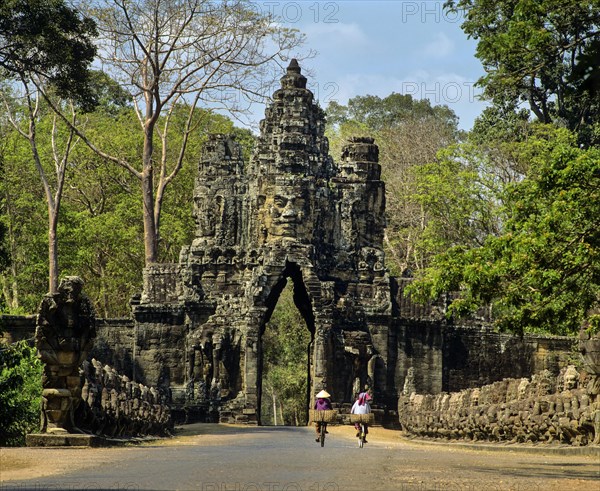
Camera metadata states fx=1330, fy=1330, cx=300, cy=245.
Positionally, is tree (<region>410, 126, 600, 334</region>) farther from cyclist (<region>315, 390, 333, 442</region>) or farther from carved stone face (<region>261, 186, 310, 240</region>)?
carved stone face (<region>261, 186, 310, 240</region>)

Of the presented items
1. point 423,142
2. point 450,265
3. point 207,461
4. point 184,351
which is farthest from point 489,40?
point 423,142

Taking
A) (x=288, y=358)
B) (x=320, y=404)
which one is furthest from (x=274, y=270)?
(x=288, y=358)

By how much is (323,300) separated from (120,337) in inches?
291

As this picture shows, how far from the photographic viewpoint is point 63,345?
2114 cm

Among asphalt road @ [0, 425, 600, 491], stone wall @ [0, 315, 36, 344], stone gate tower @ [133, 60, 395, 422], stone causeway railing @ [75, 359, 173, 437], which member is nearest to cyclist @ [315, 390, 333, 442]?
asphalt road @ [0, 425, 600, 491]

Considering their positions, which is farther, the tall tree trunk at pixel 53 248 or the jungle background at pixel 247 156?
the tall tree trunk at pixel 53 248

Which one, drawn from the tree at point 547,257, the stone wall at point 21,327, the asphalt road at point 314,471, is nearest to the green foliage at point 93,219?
the stone wall at point 21,327

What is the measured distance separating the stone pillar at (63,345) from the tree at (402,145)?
30.7m

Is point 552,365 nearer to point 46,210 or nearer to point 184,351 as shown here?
point 184,351

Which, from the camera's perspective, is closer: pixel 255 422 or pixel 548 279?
pixel 548 279

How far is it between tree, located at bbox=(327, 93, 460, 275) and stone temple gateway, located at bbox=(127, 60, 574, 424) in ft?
19.8

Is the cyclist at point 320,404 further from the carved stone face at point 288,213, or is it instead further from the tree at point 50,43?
the carved stone face at point 288,213

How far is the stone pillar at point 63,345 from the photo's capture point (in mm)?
20969

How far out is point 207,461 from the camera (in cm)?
1825
